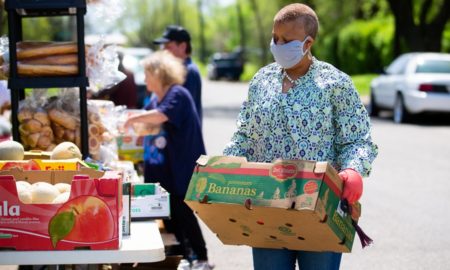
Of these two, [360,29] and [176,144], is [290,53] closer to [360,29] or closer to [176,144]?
[176,144]

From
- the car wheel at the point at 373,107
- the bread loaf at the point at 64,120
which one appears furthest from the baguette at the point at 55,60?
the car wheel at the point at 373,107

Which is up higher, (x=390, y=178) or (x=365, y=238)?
(x=365, y=238)

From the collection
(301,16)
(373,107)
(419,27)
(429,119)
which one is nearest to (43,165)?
(301,16)

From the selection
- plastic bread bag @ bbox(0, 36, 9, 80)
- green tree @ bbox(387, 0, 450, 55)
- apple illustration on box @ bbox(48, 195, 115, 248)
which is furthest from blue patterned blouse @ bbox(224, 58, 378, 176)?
green tree @ bbox(387, 0, 450, 55)

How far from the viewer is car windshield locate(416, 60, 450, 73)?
1952cm

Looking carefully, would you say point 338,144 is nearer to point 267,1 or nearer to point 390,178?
point 390,178

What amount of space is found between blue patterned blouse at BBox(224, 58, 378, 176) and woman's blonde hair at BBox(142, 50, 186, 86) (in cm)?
306

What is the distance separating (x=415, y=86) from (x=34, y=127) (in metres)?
14.3

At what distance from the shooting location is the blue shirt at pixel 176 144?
22.5 feet

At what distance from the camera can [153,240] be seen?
4.11 m

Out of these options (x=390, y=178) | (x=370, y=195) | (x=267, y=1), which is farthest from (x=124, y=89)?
(x=267, y=1)

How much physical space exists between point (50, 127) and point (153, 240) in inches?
81.6

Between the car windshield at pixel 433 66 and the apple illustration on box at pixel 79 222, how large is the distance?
54.4ft

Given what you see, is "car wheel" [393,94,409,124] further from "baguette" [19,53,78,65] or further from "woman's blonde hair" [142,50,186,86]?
"baguette" [19,53,78,65]
